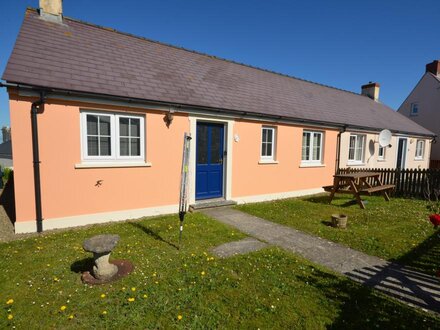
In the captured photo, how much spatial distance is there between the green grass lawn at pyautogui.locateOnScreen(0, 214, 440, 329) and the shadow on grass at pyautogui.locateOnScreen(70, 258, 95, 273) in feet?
0.11

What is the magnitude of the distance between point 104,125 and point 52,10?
16.9 feet

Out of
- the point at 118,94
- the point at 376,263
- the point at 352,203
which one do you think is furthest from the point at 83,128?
the point at 352,203

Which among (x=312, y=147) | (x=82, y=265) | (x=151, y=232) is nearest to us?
(x=82, y=265)

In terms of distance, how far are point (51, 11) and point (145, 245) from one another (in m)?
8.66

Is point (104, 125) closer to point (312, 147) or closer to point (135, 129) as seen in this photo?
point (135, 129)

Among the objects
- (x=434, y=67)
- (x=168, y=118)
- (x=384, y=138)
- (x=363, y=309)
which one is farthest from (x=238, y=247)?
(x=434, y=67)

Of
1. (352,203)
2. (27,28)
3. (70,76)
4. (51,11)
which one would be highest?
(51,11)

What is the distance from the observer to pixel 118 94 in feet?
Result: 22.1

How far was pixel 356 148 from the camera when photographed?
1402 centimetres

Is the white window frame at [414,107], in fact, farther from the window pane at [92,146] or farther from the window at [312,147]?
the window pane at [92,146]

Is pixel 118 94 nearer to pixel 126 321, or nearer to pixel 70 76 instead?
pixel 70 76

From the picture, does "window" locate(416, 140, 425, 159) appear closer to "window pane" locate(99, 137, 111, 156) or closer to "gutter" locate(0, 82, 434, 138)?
"gutter" locate(0, 82, 434, 138)

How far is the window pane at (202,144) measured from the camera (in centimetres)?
838

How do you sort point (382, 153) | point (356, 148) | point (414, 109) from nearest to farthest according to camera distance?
1. point (356, 148)
2. point (382, 153)
3. point (414, 109)
